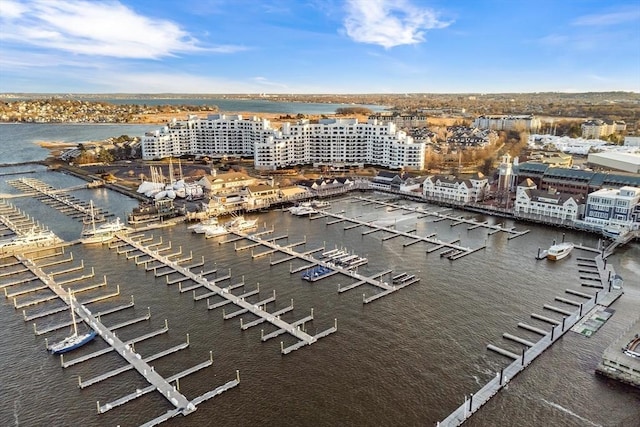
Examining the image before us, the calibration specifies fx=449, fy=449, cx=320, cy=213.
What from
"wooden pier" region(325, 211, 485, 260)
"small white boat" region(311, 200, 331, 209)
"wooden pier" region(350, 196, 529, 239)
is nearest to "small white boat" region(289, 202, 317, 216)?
"small white boat" region(311, 200, 331, 209)

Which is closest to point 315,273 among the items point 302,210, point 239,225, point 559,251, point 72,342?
point 239,225

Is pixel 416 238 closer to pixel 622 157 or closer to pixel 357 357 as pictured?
pixel 357 357

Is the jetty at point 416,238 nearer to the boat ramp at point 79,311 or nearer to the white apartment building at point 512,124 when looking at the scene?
the boat ramp at point 79,311

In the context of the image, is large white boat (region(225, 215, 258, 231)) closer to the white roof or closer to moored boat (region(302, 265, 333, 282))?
moored boat (region(302, 265, 333, 282))

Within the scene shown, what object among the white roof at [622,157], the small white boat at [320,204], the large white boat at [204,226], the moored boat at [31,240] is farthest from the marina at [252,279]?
the white roof at [622,157]

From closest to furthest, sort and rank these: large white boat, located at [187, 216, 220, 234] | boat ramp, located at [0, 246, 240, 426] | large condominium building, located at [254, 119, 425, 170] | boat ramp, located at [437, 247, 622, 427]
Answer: boat ramp, located at [437, 247, 622, 427] → boat ramp, located at [0, 246, 240, 426] → large white boat, located at [187, 216, 220, 234] → large condominium building, located at [254, 119, 425, 170]
